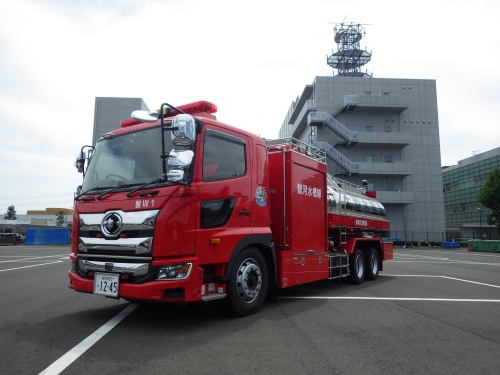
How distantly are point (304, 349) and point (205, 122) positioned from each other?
315 cm

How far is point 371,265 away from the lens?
10.5 metres

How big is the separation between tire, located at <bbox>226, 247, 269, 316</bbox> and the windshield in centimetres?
175

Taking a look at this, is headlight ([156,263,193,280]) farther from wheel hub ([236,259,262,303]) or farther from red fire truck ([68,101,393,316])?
wheel hub ([236,259,262,303])

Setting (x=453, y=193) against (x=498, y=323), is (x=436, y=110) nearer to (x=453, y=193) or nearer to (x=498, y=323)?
(x=453, y=193)

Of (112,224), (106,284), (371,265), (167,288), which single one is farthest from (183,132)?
(371,265)

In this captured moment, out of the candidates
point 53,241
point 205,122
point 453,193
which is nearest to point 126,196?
point 205,122

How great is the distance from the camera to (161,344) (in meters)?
4.30

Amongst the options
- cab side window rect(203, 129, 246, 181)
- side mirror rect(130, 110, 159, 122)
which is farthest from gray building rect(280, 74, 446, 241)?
side mirror rect(130, 110, 159, 122)

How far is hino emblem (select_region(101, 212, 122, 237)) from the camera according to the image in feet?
16.1

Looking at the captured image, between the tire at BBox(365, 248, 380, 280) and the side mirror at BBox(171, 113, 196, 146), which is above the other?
the side mirror at BBox(171, 113, 196, 146)

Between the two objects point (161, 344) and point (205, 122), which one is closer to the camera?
point (161, 344)

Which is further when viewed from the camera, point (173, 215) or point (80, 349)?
point (173, 215)

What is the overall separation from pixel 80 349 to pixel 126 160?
2.47 m

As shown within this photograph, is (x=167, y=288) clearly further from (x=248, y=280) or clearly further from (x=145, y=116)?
(x=145, y=116)
